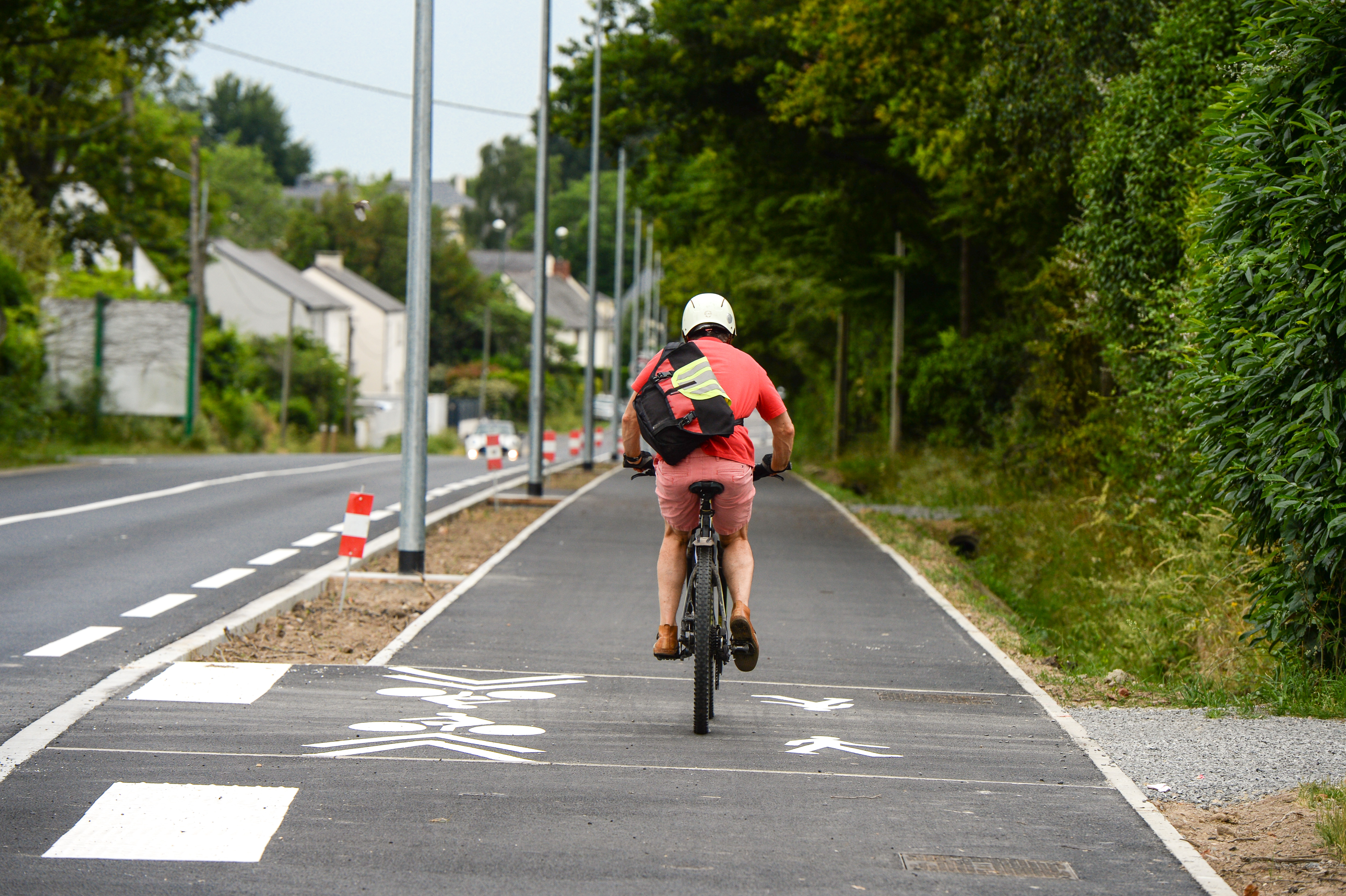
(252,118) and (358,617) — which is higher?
(252,118)

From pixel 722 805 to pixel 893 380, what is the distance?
1099 inches

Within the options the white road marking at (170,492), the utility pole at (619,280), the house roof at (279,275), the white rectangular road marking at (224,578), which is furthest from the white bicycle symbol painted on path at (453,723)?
the house roof at (279,275)

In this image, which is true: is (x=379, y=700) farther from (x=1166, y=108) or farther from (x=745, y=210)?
(x=745, y=210)

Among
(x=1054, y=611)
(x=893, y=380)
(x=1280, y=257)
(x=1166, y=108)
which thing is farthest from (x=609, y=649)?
(x=893, y=380)

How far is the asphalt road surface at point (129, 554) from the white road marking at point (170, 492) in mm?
85

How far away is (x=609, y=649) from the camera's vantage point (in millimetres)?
9555

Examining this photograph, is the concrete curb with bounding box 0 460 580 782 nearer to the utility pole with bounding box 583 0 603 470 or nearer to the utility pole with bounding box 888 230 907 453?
the utility pole with bounding box 583 0 603 470

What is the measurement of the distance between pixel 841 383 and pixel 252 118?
9984cm

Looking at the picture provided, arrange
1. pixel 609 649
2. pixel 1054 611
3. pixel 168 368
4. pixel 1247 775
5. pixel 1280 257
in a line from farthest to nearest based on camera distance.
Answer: pixel 168 368, pixel 1054 611, pixel 609 649, pixel 1280 257, pixel 1247 775

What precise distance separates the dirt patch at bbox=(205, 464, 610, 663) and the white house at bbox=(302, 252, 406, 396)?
6779cm

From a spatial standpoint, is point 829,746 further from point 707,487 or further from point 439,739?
point 439,739

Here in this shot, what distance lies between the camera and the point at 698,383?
269 inches

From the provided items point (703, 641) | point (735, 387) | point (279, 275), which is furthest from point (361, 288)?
point (703, 641)

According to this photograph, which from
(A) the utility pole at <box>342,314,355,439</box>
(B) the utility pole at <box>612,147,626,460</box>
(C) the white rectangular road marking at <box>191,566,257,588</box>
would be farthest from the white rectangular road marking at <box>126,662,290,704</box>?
(A) the utility pole at <box>342,314,355,439</box>
